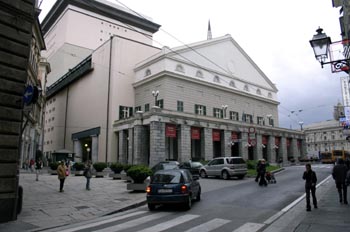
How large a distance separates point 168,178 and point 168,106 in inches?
1314

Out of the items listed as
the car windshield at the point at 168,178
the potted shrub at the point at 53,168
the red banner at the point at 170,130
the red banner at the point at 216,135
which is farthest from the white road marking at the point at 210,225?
the red banner at the point at 216,135

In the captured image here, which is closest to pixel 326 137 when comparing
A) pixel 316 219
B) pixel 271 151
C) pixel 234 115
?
pixel 271 151

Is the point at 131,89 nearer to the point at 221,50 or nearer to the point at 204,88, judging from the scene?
the point at 204,88

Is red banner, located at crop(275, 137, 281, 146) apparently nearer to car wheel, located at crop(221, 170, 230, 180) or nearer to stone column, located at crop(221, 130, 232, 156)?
stone column, located at crop(221, 130, 232, 156)

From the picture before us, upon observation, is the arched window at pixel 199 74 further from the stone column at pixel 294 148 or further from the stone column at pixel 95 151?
the stone column at pixel 294 148

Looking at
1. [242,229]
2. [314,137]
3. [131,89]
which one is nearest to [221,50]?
[131,89]

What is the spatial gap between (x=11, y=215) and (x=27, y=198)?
470 centimetres

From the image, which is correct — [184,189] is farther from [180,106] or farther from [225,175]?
[180,106]

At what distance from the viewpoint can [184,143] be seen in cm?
3941

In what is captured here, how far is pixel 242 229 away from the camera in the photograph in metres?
8.04

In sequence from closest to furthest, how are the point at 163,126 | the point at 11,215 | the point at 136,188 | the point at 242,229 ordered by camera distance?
the point at 242,229 < the point at 11,215 < the point at 136,188 < the point at 163,126

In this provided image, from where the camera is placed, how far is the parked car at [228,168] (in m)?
24.0

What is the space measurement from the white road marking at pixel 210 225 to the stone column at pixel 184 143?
96.9ft

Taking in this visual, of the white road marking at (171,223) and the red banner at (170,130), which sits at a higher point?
the red banner at (170,130)
